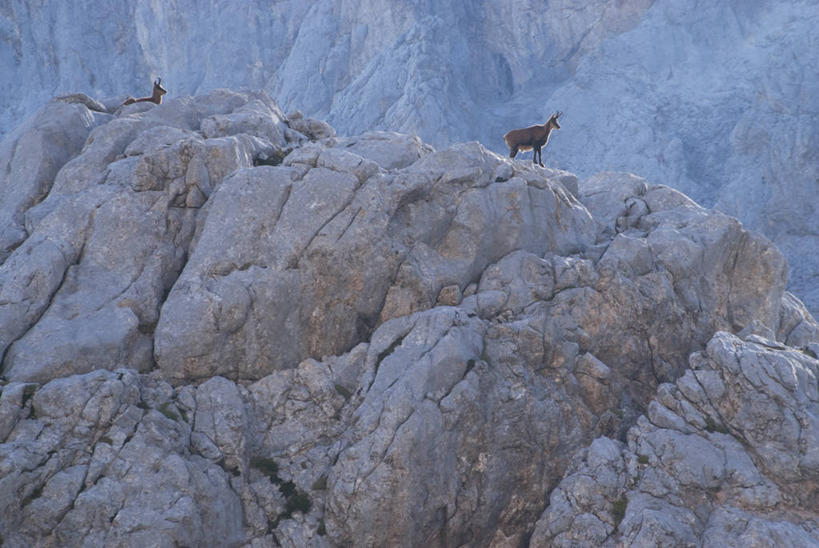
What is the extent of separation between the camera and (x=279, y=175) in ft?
96.2

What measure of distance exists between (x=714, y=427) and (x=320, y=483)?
1295cm

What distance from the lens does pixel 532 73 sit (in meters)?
81.8

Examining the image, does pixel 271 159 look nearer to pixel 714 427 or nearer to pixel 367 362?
pixel 367 362

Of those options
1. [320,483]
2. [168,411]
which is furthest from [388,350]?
[168,411]

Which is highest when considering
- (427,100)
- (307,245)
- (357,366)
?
(307,245)

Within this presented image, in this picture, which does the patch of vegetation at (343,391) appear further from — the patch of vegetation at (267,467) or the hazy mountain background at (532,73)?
the hazy mountain background at (532,73)

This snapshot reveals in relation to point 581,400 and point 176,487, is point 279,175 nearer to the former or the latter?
point 176,487

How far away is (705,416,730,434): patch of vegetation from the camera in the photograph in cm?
2633

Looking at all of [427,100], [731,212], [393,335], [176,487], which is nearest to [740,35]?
[731,212]

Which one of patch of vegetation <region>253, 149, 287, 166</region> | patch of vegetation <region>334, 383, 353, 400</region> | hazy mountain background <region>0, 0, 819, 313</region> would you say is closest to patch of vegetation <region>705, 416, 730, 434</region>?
patch of vegetation <region>334, 383, 353, 400</region>

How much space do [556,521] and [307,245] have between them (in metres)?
12.3

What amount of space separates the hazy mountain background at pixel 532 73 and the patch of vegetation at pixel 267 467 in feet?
149

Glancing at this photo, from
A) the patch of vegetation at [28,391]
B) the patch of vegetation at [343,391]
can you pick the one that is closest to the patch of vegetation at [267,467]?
the patch of vegetation at [343,391]

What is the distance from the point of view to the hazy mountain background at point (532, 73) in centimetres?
6488
